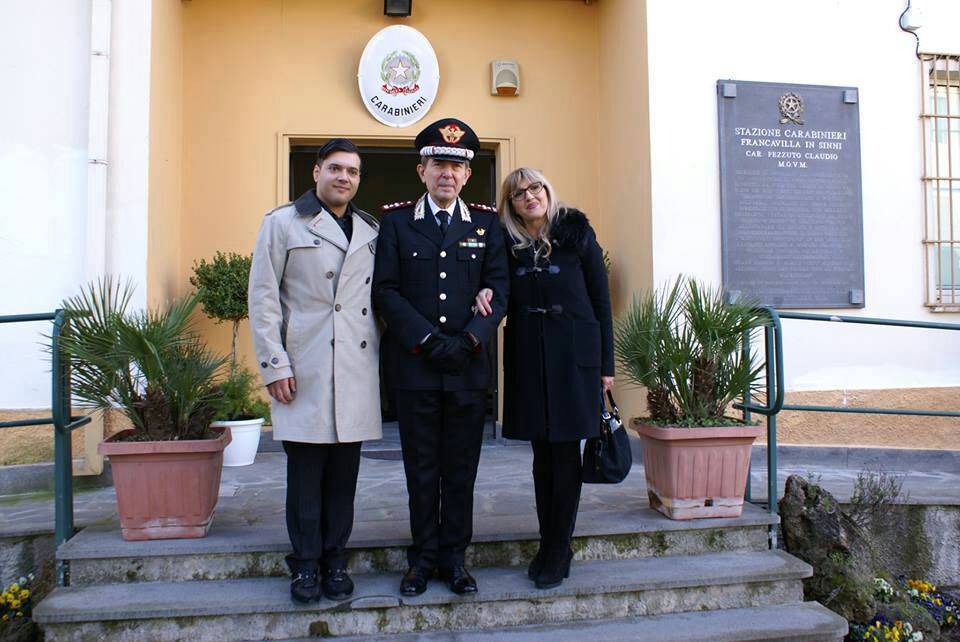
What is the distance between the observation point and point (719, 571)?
10.2 feet

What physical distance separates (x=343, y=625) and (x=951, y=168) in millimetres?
5527

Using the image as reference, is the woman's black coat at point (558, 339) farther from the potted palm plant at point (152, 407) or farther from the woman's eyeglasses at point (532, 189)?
the potted palm plant at point (152, 407)

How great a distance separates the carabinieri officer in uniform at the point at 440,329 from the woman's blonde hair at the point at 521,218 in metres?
0.11

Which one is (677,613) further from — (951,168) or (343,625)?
(951,168)

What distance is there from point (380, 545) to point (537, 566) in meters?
0.68

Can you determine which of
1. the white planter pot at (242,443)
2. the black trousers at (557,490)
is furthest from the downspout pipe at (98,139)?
the black trousers at (557,490)

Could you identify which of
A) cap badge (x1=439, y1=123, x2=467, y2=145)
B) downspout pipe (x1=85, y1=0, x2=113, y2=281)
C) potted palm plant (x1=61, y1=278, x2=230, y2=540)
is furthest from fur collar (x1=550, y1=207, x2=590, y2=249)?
downspout pipe (x1=85, y1=0, x2=113, y2=281)

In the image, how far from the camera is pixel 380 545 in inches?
121

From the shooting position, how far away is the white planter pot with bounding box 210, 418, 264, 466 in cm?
494

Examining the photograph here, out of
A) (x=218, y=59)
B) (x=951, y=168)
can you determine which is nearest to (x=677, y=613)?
(x=951, y=168)

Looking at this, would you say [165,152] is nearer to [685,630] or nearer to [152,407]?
[152,407]

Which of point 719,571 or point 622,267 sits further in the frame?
point 622,267

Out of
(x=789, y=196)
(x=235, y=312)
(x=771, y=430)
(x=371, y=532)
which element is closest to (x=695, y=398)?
(x=771, y=430)

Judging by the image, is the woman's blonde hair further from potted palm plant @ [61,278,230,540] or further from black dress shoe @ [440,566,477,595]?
potted palm plant @ [61,278,230,540]
